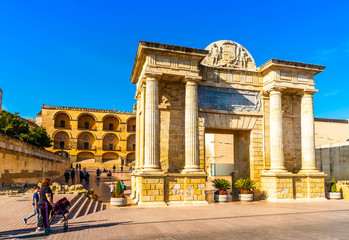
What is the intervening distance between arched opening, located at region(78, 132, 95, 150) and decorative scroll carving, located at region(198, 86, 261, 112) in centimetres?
5643

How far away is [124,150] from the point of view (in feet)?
230

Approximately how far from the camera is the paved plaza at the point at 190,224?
8.10 meters

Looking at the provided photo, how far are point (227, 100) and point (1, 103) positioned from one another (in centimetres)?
5663

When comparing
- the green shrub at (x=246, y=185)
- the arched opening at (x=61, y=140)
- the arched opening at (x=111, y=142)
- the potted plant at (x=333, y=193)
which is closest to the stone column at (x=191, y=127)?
the green shrub at (x=246, y=185)

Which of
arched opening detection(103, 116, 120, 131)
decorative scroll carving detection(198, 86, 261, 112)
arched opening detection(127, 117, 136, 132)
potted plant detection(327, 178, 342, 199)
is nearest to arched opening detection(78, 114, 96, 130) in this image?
arched opening detection(103, 116, 120, 131)

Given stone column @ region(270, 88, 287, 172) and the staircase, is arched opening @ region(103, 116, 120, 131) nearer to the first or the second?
the staircase

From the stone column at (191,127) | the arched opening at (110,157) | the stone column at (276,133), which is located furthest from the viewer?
the arched opening at (110,157)

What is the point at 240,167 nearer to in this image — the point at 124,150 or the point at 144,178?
the point at 144,178

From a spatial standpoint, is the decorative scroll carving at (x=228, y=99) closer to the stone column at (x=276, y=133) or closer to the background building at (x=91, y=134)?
the stone column at (x=276, y=133)

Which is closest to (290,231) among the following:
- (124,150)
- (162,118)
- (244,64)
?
(162,118)

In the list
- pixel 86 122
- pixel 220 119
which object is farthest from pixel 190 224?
pixel 86 122

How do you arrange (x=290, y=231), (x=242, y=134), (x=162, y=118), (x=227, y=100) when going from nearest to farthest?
(x=290, y=231), (x=162, y=118), (x=227, y=100), (x=242, y=134)

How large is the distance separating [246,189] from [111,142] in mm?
57917

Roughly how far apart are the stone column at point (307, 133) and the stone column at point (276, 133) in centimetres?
178
